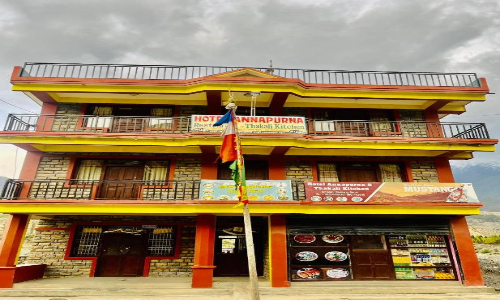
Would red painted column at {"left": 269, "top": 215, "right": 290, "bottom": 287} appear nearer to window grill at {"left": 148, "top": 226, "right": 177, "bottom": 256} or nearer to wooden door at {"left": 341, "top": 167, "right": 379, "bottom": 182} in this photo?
wooden door at {"left": 341, "top": 167, "right": 379, "bottom": 182}

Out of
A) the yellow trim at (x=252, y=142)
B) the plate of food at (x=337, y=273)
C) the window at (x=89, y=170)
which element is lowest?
the plate of food at (x=337, y=273)

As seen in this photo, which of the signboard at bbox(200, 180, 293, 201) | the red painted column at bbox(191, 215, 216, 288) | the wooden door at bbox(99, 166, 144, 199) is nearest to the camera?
the red painted column at bbox(191, 215, 216, 288)

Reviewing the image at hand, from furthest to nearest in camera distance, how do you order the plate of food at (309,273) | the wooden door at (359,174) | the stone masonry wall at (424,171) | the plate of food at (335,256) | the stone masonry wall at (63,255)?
the wooden door at (359,174) → the stone masonry wall at (424,171) → the stone masonry wall at (63,255) → the plate of food at (335,256) → the plate of food at (309,273)

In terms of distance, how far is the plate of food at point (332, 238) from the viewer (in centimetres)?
1242

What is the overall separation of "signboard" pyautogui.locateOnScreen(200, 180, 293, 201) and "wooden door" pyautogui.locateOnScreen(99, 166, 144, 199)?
398 cm

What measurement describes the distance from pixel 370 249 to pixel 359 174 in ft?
12.1

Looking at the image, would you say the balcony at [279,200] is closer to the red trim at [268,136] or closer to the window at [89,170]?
the window at [89,170]

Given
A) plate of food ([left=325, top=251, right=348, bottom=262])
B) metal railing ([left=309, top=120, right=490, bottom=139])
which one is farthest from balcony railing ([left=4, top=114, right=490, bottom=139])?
→ plate of food ([left=325, top=251, right=348, bottom=262])

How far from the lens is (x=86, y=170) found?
43.9ft

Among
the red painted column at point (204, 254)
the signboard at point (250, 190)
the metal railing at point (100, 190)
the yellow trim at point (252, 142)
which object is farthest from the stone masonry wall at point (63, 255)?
the yellow trim at point (252, 142)

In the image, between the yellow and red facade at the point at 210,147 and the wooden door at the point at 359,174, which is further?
the wooden door at the point at 359,174

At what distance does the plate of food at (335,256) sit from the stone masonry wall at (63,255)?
646cm

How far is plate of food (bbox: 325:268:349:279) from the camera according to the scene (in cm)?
1198

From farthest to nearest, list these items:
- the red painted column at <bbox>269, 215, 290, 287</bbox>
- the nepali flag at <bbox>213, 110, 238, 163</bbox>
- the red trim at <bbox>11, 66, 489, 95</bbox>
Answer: the red trim at <bbox>11, 66, 489, 95</bbox>
the red painted column at <bbox>269, 215, 290, 287</bbox>
the nepali flag at <bbox>213, 110, 238, 163</bbox>
